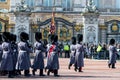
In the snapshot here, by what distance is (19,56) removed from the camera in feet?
69.5

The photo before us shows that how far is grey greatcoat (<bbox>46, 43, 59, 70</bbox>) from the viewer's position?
850 inches

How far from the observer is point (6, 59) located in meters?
20.8

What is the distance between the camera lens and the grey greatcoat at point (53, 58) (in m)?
21.6

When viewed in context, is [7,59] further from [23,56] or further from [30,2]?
[30,2]

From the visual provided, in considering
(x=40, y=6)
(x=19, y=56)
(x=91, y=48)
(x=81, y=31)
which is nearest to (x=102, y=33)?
(x=81, y=31)

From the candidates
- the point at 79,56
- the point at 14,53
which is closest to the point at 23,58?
the point at 14,53

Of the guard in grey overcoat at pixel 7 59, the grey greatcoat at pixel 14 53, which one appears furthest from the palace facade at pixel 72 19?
the guard in grey overcoat at pixel 7 59

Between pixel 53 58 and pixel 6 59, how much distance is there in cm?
198

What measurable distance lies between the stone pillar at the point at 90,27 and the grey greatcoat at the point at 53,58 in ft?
72.5

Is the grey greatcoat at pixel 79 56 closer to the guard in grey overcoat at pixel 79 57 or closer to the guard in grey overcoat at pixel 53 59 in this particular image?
the guard in grey overcoat at pixel 79 57

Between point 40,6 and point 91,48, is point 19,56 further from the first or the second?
point 40,6

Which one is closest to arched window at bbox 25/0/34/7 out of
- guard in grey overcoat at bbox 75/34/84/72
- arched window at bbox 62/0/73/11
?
arched window at bbox 62/0/73/11

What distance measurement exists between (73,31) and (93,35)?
2.22 m

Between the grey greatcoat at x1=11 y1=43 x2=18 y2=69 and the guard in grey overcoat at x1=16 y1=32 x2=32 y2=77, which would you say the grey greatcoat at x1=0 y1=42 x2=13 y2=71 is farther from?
the grey greatcoat at x1=11 y1=43 x2=18 y2=69
